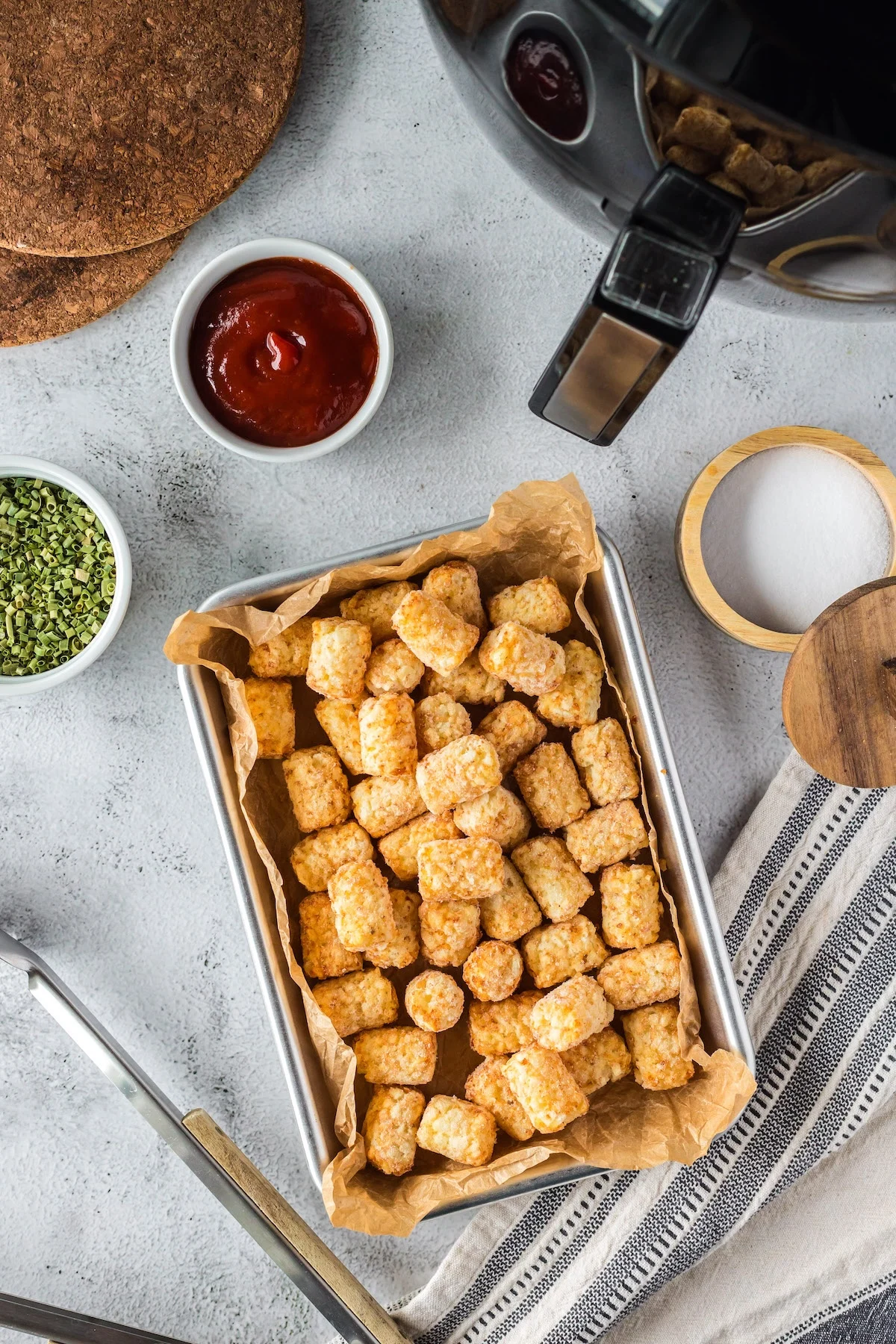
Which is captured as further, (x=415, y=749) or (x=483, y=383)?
(x=483, y=383)

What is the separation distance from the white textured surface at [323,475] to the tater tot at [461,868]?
1.23ft

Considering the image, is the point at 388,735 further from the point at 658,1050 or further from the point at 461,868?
the point at 658,1050

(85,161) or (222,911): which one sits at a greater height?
(85,161)

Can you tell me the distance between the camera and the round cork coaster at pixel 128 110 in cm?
158

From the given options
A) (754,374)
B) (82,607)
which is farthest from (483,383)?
(82,607)

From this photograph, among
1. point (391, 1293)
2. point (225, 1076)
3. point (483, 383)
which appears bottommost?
point (391, 1293)

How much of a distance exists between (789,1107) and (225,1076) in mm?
876

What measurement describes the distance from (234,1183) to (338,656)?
79 cm

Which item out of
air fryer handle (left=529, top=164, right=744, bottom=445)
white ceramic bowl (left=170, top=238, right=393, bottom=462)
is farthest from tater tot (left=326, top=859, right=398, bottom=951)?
air fryer handle (left=529, top=164, right=744, bottom=445)

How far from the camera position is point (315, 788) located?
62.1 inches

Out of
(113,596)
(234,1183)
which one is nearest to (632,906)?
(234,1183)

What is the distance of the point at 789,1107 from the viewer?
1656 millimetres

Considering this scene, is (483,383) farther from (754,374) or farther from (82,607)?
(82,607)

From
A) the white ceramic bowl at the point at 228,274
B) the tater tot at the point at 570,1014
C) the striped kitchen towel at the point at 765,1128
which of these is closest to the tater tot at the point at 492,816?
the tater tot at the point at 570,1014
